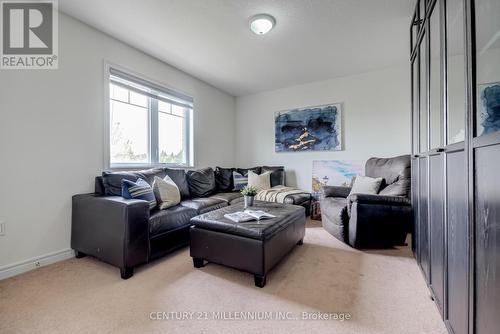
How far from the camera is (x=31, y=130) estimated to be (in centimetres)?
199

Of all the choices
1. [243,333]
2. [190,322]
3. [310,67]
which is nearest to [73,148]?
[190,322]

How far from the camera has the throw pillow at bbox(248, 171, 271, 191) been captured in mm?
4010

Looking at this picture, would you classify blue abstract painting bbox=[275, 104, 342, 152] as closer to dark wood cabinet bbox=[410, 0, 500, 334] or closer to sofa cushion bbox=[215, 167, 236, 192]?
sofa cushion bbox=[215, 167, 236, 192]

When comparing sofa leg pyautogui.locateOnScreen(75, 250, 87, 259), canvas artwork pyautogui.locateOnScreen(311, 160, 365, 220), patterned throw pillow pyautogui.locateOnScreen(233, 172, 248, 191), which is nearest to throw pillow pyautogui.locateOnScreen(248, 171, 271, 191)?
patterned throw pillow pyautogui.locateOnScreen(233, 172, 248, 191)

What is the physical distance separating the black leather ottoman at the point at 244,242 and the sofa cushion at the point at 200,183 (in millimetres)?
1346

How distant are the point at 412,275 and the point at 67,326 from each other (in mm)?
2527

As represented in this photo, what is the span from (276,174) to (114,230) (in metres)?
2.94

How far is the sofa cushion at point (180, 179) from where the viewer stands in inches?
121

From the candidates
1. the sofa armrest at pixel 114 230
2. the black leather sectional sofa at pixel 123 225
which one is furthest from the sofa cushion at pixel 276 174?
the sofa armrest at pixel 114 230

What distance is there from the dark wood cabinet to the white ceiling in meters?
Answer: 0.92

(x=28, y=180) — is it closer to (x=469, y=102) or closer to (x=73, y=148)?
(x=73, y=148)

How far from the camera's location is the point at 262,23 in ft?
7.51

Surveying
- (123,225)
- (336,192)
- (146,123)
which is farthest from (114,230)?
(336,192)

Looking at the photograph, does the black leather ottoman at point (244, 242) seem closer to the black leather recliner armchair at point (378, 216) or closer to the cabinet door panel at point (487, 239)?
the black leather recliner armchair at point (378, 216)
